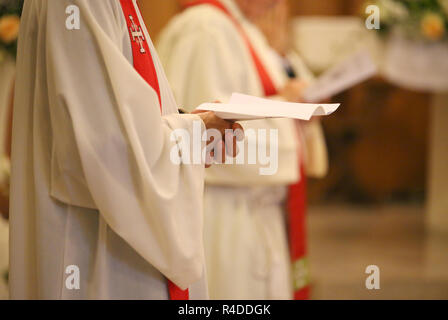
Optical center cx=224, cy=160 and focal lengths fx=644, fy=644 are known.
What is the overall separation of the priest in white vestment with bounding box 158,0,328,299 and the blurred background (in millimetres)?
187

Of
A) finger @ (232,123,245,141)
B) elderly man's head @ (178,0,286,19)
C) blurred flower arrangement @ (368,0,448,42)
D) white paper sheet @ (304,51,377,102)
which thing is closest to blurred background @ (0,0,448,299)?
blurred flower arrangement @ (368,0,448,42)

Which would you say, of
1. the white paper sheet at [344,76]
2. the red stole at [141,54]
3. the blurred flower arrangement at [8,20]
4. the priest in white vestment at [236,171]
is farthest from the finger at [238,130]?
the blurred flower arrangement at [8,20]

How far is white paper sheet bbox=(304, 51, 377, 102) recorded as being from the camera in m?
2.38

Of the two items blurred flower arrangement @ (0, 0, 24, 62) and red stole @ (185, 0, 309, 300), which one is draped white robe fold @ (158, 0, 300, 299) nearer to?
red stole @ (185, 0, 309, 300)

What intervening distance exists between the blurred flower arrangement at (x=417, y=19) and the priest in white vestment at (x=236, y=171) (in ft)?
6.35

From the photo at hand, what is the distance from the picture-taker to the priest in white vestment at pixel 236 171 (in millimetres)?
2438

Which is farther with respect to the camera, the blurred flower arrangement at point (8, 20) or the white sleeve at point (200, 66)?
the blurred flower arrangement at point (8, 20)

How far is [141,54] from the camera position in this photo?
1502 millimetres

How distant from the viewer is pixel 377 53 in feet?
15.5

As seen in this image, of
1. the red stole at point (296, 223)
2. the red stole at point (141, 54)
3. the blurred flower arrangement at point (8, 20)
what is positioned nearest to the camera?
the red stole at point (141, 54)

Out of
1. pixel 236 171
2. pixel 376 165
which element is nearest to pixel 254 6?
pixel 236 171

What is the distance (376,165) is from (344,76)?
4820mm

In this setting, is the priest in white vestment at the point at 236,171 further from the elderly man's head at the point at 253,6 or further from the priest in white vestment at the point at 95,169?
the priest in white vestment at the point at 95,169

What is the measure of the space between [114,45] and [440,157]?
15.9ft
